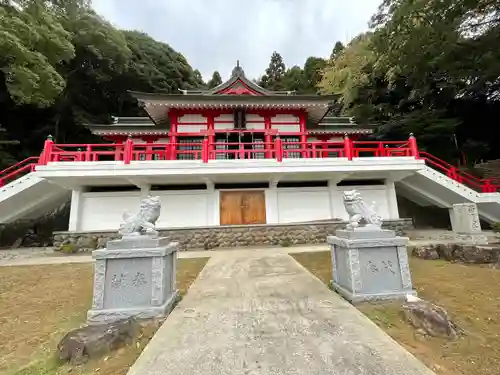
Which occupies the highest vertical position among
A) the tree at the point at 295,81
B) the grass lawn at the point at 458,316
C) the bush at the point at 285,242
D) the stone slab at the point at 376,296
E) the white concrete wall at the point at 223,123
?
the tree at the point at 295,81

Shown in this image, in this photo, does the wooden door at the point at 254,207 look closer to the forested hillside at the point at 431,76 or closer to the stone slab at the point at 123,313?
the stone slab at the point at 123,313

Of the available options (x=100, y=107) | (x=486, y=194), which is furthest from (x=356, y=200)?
(x=100, y=107)

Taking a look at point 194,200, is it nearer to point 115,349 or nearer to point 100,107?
point 115,349

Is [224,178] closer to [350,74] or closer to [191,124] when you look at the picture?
[191,124]

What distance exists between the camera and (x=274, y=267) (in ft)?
21.3

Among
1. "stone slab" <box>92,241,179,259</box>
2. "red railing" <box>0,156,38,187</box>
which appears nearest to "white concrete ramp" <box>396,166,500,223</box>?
"stone slab" <box>92,241,179,259</box>

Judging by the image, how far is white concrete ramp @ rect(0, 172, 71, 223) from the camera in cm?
1061

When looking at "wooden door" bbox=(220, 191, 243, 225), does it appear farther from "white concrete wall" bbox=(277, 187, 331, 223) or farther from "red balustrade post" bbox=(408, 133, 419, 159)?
"red balustrade post" bbox=(408, 133, 419, 159)

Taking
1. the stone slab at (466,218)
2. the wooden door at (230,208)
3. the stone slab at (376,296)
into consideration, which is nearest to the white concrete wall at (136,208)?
the wooden door at (230,208)

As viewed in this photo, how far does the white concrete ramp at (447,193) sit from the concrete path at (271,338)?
1035 centimetres

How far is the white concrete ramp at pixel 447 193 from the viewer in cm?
1177

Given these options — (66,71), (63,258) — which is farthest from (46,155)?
(66,71)

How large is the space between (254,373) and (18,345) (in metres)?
2.79

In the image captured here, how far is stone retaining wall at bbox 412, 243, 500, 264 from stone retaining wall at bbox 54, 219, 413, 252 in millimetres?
4237
